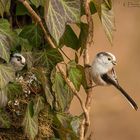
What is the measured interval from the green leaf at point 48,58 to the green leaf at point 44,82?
0.02 metres

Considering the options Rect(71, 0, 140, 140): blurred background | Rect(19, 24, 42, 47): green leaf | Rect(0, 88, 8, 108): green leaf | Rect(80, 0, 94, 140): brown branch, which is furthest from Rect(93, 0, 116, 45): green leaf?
Rect(71, 0, 140, 140): blurred background

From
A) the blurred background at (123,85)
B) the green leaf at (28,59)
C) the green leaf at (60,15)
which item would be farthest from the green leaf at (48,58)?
the blurred background at (123,85)


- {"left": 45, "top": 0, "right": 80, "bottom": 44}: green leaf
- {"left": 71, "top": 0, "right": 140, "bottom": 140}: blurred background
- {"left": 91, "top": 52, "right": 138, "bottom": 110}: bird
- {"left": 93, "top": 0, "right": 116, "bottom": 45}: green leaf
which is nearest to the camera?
{"left": 45, "top": 0, "right": 80, "bottom": 44}: green leaf

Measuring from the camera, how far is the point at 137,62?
445cm

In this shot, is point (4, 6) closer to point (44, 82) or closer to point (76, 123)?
point (44, 82)

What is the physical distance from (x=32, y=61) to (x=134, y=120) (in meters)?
2.45

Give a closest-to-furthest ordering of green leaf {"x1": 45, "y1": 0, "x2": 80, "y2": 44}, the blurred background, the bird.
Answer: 1. green leaf {"x1": 45, "y1": 0, "x2": 80, "y2": 44}
2. the bird
3. the blurred background

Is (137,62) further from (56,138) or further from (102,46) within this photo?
(56,138)

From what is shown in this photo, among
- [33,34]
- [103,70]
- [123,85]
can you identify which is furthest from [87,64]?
[123,85]

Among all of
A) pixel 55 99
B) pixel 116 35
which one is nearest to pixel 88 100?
pixel 55 99

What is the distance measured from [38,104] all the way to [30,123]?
5cm

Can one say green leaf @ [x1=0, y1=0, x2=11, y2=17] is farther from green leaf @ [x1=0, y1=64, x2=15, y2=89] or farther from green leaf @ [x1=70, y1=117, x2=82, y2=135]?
green leaf @ [x1=70, y1=117, x2=82, y2=135]

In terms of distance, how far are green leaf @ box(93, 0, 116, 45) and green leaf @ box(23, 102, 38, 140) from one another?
24 centimetres

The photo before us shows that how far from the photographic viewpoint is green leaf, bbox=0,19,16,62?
5.52ft
